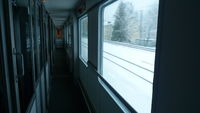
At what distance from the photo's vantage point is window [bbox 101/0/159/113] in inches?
48.3

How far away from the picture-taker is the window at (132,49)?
48.3 inches

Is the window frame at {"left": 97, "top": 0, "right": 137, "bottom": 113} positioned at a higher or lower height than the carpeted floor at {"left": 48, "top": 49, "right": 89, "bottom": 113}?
higher

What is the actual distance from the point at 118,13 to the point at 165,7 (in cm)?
104

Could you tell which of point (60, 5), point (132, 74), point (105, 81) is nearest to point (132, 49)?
point (132, 74)

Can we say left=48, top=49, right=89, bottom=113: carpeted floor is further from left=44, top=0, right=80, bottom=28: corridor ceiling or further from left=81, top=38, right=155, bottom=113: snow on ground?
left=44, top=0, right=80, bottom=28: corridor ceiling

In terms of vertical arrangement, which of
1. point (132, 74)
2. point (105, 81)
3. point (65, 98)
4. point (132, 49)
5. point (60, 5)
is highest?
point (60, 5)

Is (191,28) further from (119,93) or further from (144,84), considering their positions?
(119,93)

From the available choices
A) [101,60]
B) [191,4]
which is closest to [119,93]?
[101,60]

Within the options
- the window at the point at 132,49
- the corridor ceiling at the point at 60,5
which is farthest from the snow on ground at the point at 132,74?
the corridor ceiling at the point at 60,5

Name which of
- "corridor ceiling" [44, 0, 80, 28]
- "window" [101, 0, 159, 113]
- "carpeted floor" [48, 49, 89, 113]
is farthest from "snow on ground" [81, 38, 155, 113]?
"corridor ceiling" [44, 0, 80, 28]

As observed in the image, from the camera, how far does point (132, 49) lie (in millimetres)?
1536

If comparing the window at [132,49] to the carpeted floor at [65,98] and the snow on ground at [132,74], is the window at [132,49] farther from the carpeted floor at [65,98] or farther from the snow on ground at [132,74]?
the carpeted floor at [65,98]

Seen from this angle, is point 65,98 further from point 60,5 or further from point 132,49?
point 132,49

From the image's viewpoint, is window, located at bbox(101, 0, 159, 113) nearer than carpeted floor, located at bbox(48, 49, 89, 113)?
Yes
